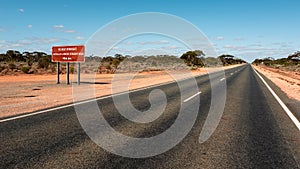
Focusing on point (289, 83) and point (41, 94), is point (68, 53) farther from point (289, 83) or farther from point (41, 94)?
point (289, 83)

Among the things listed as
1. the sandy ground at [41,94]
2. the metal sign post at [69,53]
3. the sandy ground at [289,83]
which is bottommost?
the sandy ground at [41,94]

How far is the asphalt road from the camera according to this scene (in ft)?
14.0

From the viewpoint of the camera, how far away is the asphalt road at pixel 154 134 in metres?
4.26

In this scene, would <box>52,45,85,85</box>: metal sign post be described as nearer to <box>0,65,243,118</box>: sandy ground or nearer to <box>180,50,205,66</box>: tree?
<box>0,65,243,118</box>: sandy ground

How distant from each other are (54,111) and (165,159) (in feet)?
17.7

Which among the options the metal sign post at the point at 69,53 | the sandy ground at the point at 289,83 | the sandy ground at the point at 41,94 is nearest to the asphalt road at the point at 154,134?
the sandy ground at the point at 41,94

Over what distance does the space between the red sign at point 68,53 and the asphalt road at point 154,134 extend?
11.2 meters

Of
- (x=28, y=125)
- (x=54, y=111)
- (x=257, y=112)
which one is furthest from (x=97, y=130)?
(x=257, y=112)

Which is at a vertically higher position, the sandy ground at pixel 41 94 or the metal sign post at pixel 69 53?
the metal sign post at pixel 69 53

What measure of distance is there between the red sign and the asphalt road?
1118 centimetres

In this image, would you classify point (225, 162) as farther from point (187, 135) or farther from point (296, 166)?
point (187, 135)

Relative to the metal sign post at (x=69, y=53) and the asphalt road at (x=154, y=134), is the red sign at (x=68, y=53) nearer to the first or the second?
the metal sign post at (x=69, y=53)

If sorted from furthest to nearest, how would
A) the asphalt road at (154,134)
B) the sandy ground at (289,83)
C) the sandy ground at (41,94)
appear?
1. the sandy ground at (289,83)
2. the sandy ground at (41,94)
3. the asphalt road at (154,134)

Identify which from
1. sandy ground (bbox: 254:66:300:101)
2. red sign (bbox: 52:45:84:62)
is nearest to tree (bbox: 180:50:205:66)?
sandy ground (bbox: 254:66:300:101)
